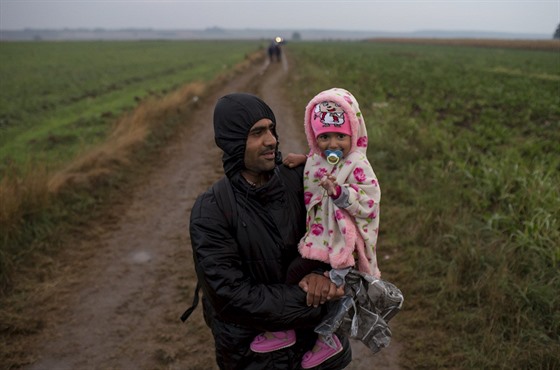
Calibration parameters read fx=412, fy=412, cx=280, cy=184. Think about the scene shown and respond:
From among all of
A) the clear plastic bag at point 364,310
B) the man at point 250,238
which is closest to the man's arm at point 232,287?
the man at point 250,238

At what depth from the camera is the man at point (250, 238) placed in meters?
1.69

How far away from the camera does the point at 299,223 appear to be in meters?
1.89

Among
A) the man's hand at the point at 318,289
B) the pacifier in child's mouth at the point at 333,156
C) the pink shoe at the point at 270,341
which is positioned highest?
the pacifier in child's mouth at the point at 333,156

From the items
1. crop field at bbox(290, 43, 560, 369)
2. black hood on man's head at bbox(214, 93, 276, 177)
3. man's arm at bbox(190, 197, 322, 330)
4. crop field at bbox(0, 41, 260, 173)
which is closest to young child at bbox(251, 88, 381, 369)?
man's arm at bbox(190, 197, 322, 330)

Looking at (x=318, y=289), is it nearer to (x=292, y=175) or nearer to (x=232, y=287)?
(x=232, y=287)

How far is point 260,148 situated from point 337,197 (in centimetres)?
39

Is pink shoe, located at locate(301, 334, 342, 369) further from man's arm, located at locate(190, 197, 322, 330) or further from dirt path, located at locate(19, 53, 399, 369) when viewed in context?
dirt path, located at locate(19, 53, 399, 369)

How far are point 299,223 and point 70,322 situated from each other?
3160 mm

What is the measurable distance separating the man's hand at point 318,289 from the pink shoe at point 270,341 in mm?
267

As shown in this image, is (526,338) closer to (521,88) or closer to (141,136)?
(141,136)

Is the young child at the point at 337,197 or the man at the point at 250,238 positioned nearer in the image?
the man at the point at 250,238

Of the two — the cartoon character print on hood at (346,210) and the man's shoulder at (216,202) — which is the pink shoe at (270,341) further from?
the man's shoulder at (216,202)

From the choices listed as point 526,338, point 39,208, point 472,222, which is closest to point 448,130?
point 472,222

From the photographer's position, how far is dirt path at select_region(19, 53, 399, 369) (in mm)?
3525
